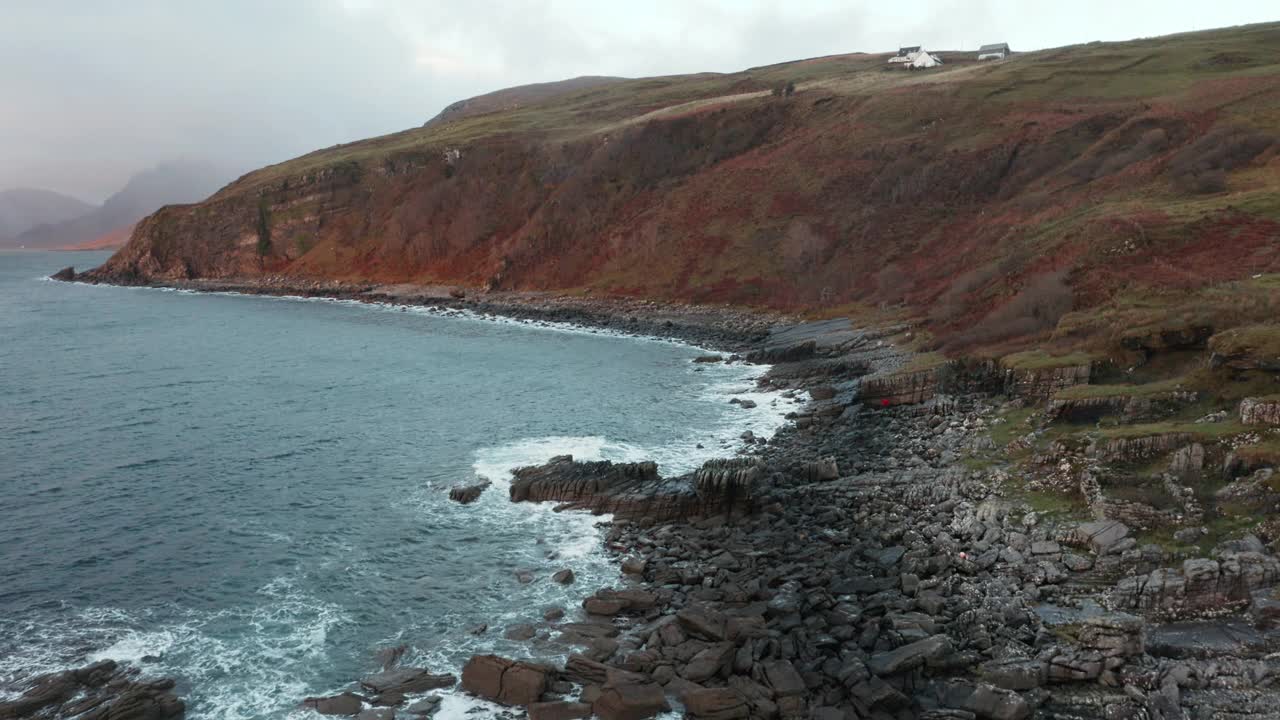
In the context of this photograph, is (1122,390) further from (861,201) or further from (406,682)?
(861,201)

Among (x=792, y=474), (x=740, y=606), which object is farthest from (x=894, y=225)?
(x=740, y=606)

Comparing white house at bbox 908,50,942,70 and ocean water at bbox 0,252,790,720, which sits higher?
white house at bbox 908,50,942,70

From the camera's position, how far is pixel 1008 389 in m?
36.1

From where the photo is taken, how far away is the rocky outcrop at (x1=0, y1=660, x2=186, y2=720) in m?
19.1

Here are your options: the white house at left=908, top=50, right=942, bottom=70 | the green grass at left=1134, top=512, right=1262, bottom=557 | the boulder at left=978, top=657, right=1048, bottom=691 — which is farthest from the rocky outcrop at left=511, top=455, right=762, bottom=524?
the white house at left=908, top=50, right=942, bottom=70

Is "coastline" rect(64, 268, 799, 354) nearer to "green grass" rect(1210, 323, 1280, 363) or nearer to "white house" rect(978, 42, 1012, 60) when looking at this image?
"green grass" rect(1210, 323, 1280, 363)

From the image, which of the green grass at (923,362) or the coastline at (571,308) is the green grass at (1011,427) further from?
the coastline at (571,308)

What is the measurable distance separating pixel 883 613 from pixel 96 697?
66.2 feet

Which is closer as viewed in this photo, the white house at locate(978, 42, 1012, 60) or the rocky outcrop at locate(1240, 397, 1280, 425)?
the rocky outcrop at locate(1240, 397, 1280, 425)

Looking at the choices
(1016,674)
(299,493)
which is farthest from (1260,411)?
(299,493)

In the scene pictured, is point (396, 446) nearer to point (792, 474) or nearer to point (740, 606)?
point (792, 474)

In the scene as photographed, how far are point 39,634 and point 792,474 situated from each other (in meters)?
26.0

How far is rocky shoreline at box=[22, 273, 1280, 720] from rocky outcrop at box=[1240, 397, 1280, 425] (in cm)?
531

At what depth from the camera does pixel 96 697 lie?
19.8m
